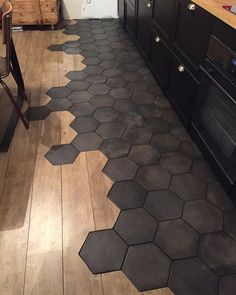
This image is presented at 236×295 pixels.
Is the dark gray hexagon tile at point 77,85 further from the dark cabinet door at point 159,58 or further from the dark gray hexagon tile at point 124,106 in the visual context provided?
the dark cabinet door at point 159,58

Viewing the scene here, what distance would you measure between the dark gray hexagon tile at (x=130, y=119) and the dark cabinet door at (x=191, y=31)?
1.87 ft

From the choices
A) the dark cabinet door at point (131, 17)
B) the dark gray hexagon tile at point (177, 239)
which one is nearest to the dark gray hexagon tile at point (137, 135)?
the dark gray hexagon tile at point (177, 239)

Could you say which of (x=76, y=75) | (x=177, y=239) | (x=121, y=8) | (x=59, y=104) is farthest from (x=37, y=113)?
(x=121, y=8)

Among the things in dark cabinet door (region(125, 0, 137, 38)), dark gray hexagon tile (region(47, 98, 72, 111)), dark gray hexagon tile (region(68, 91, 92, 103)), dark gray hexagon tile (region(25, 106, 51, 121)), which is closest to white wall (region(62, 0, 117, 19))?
dark cabinet door (region(125, 0, 137, 38))

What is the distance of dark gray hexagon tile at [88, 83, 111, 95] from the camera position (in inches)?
94.5

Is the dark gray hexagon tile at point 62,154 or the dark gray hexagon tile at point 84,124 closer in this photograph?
the dark gray hexagon tile at point 62,154

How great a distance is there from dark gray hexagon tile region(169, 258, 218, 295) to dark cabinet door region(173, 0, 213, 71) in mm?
1125

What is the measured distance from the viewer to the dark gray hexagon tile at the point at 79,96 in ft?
7.54

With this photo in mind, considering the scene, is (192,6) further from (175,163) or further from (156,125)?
(175,163)

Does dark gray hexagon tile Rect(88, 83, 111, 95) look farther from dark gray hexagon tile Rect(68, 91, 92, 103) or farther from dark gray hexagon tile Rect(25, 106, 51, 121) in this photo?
dark gray hexagon tile Rect(25, 106, 51, 121)

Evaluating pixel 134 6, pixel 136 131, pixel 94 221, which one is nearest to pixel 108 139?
pixel 136 131

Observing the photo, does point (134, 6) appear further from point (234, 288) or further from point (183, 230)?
point (234, 288)

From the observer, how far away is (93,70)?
8.95 feet

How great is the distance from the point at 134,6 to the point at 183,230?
245cm
